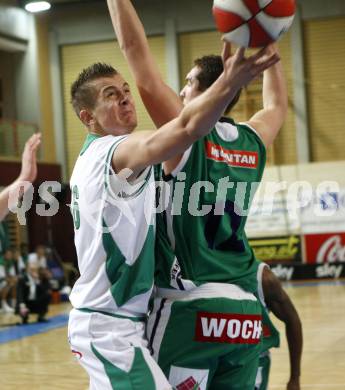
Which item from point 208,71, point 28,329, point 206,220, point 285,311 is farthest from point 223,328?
point 28,329

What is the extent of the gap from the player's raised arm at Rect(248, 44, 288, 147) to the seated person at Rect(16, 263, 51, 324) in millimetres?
11345

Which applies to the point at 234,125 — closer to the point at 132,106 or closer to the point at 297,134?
the point at 132,106

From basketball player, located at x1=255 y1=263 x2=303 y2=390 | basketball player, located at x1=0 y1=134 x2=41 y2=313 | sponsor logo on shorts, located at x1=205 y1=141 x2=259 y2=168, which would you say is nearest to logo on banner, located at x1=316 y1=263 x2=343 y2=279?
basketball player, located at x1=255 y1=263 x2=303 y2=390

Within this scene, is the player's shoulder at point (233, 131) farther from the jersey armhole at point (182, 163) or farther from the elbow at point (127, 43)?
the elbow at point (127, 43)

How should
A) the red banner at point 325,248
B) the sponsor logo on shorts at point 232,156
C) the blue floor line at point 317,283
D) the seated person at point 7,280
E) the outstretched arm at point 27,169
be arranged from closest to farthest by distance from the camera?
the sponsor logo on shorts at point 232,156
the outstretched arm at point 27,169
the seated person at point 7,280
the blue floor line at point 317,283
the red banner at point 325,248

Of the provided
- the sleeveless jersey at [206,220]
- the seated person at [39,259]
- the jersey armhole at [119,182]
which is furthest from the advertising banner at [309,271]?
the jersey armhole at [119,182]

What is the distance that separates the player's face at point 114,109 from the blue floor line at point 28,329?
9.27 m

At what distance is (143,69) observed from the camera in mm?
3166

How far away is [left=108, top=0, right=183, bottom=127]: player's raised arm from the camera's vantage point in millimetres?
3104

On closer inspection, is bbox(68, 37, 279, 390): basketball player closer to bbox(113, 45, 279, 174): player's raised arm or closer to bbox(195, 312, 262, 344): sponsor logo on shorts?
bbox(113, 45, 279, 174): player's raised arm

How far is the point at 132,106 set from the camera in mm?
3250

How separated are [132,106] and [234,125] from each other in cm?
53

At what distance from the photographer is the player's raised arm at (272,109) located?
12.1 ft

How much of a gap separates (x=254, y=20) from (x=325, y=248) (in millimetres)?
18747
